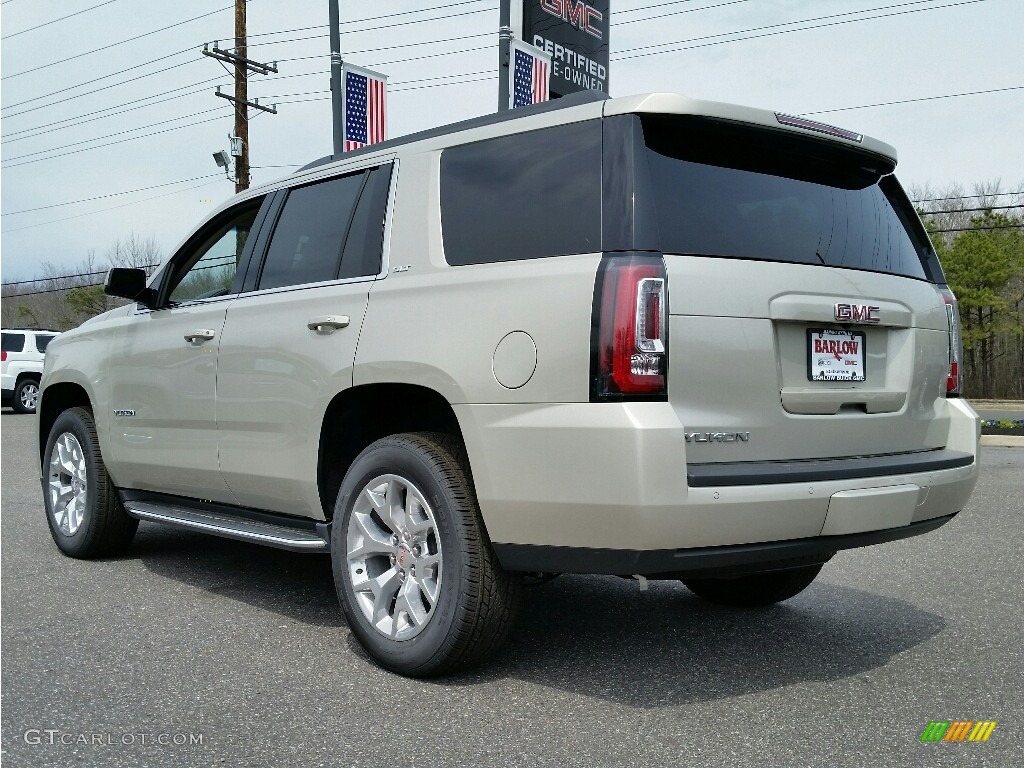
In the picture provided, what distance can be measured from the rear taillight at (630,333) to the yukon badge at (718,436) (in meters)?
0.16

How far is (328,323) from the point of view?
13.7ft

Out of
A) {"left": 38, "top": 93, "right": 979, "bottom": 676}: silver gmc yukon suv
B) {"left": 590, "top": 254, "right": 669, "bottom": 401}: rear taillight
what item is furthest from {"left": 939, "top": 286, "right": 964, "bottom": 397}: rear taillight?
{"left": 590, "top": 254, "right": 669, "bottom": 401}: rear taillight

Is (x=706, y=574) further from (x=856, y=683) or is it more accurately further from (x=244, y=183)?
(x=244, y=183)

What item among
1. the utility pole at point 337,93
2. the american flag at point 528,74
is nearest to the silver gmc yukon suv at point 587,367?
the utility pole at point 337,93

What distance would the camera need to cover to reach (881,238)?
4.05 metres

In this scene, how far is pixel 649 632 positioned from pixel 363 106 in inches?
481

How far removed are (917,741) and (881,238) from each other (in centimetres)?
191

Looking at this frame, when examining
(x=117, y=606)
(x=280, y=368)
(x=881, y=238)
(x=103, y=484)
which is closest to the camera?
(x=881, y=238)

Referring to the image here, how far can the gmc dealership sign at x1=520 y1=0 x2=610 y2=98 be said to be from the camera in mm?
21531

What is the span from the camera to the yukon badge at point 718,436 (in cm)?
326

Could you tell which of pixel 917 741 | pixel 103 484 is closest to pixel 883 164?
pixel 917 741

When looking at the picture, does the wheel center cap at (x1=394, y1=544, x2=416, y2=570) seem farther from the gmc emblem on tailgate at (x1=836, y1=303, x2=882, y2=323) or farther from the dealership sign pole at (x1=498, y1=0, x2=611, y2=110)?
the dealership sign pole at (x1=498, y1=0, x2=611, y2=110)

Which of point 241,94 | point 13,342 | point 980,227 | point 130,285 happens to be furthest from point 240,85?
point 980,227

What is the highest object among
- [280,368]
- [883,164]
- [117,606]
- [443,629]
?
[883,164]
